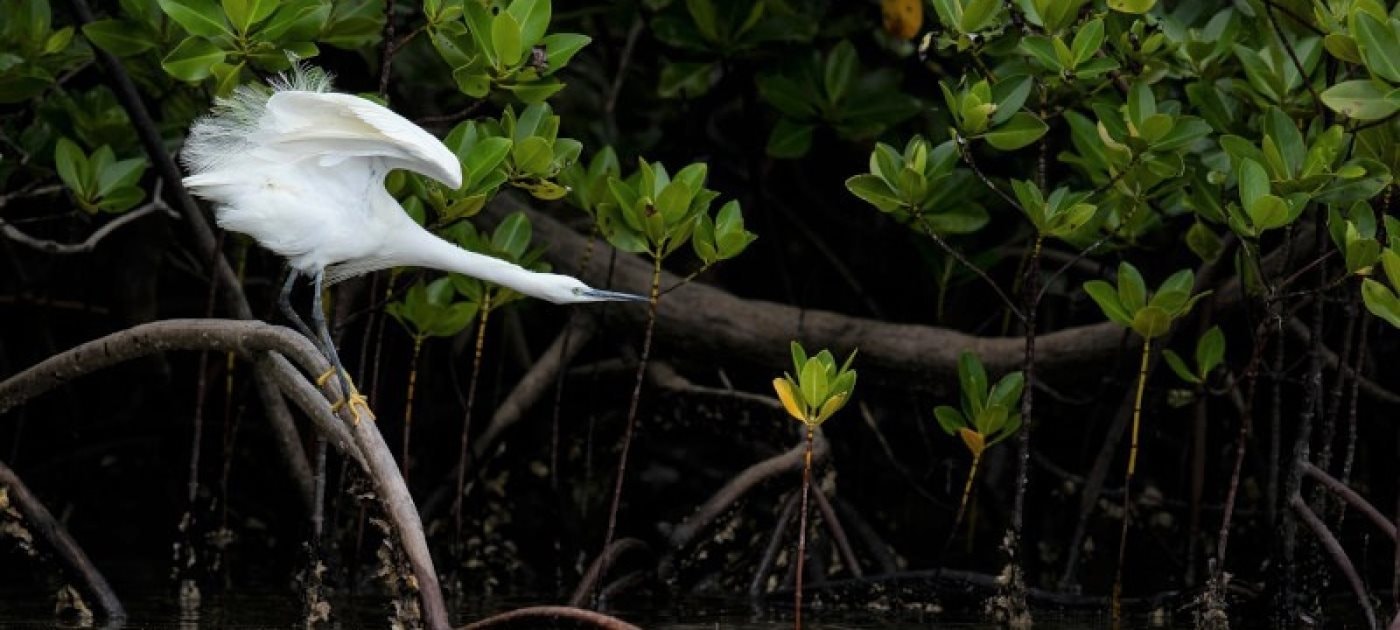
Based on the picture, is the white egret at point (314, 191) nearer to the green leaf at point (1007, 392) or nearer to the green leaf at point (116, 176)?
the green leaf at point (116, 176)

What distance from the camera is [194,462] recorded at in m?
5.07

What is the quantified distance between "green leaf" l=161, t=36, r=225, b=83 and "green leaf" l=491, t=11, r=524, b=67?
528 millimetres

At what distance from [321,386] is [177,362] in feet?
11.2

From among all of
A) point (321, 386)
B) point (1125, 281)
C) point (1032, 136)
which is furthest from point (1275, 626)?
point (321, 386)

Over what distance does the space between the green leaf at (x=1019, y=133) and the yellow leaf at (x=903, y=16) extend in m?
1.42

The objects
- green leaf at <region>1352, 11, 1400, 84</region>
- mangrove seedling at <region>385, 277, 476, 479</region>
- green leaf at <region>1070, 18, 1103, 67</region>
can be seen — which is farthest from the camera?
mangrove seedling at <region>385, 277, 476, 479</region>

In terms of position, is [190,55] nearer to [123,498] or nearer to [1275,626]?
[1275,626]

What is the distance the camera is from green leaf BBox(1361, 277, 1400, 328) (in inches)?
151

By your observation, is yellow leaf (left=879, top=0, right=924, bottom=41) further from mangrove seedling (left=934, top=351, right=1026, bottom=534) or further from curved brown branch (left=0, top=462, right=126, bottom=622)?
curved brown branch (left=0, top=462, right=126, bottom=622)

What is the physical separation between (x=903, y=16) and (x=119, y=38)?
2201mm

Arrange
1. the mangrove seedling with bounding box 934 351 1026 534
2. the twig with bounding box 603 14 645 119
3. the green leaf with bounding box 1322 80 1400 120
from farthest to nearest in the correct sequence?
1. the twig with bounding box 603 14 645 119
2. the mangrove seedling with bounding box 934 351 1026 534
3. the green leaf with bounding box 1322 80 1400 120

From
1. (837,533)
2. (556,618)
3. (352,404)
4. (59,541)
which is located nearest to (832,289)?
(837,533)

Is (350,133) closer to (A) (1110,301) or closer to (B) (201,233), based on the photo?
(B) (201,233)

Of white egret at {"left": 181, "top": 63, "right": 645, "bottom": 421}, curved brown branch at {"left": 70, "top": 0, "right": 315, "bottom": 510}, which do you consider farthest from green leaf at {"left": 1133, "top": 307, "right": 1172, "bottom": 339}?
curved brown branch at {"left": 70, "top": 0, "right": 315, "bottom": 510}
